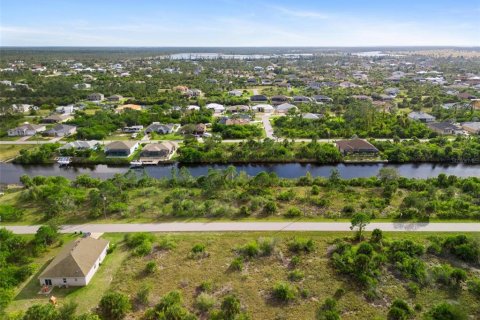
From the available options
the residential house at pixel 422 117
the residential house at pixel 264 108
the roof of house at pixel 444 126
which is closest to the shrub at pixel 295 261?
the roof of house at pixel 444 126

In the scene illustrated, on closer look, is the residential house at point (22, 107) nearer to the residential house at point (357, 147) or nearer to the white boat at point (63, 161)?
the white boat at point (63, 161)

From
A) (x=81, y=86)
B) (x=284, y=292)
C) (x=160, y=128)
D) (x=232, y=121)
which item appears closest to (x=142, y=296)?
(x=284, y=292)

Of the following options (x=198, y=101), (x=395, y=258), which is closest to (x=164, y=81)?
(x=198, y=101)

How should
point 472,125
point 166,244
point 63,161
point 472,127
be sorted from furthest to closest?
point 472,125 < point 472,127 < point 63,161 < point 166,244

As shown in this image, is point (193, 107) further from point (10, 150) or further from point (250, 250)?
point (250, 250)

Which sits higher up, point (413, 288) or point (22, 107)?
point (22, 107)

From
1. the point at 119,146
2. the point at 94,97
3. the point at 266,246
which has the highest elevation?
the point at 94,97

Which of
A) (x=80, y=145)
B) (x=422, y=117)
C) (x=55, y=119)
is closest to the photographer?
(x=80, y=145)
